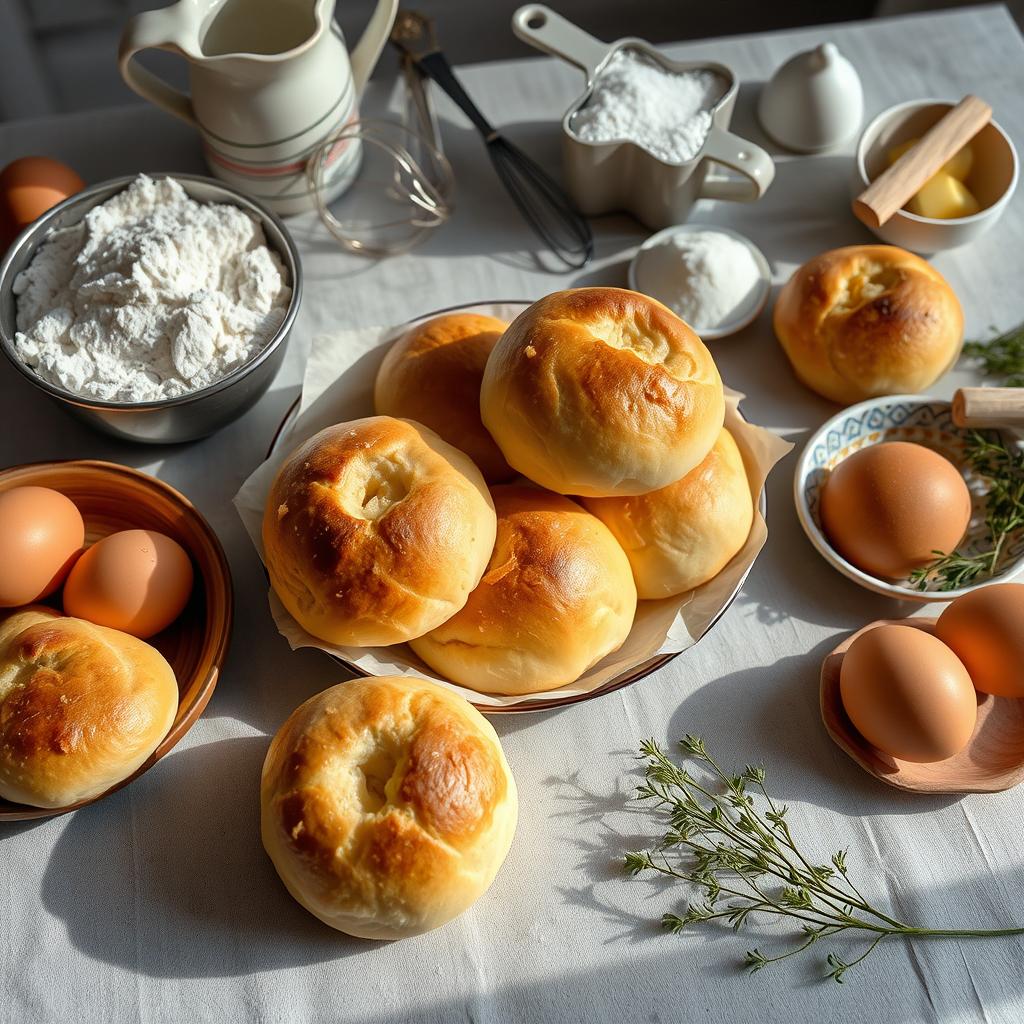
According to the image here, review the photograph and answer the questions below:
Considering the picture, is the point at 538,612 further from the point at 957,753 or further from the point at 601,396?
the point at 957,753

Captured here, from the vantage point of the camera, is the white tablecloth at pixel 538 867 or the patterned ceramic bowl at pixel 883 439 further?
the patterned ceramic bowl at pixel 883 439

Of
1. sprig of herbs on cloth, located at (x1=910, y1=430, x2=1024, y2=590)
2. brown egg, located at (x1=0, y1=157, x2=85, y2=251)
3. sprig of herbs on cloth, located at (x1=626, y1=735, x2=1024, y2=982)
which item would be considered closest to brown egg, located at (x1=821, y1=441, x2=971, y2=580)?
sprig of herbs on cloth, located at (x1=910, y1=430, x2=1024, y2=590)

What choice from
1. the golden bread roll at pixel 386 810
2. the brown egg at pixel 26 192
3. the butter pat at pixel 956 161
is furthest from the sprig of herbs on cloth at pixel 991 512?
the brown egg at pixel 26 192

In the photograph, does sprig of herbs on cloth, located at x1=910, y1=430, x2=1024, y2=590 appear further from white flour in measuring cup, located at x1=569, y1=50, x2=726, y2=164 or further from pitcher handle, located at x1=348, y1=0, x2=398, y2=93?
pitcher handle, located at x1=348, y1=0, x2=398, y2=93

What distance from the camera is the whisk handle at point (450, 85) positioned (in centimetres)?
120

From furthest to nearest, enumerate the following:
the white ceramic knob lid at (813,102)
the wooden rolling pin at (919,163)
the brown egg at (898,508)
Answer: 1. the white ceramic knob lid at (813,102)
2. the wooden rolling pin at (919,163)
3. the brown egg at (898,508)

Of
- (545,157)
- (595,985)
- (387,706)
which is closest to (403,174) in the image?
(545,157)

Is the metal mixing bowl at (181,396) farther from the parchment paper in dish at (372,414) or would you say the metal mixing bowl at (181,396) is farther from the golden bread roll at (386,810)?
the golden bread roll at (386,810)

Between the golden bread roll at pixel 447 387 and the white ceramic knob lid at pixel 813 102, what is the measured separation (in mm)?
578

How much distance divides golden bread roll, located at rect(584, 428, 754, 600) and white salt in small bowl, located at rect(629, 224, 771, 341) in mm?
249

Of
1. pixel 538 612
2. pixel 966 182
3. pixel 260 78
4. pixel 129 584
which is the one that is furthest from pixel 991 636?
pixel 260 78

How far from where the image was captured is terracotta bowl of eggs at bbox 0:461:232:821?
2.41ft

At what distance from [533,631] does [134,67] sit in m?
0.77

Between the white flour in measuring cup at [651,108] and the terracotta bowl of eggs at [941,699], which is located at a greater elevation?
the white flour in measuring cup at [651,108]
